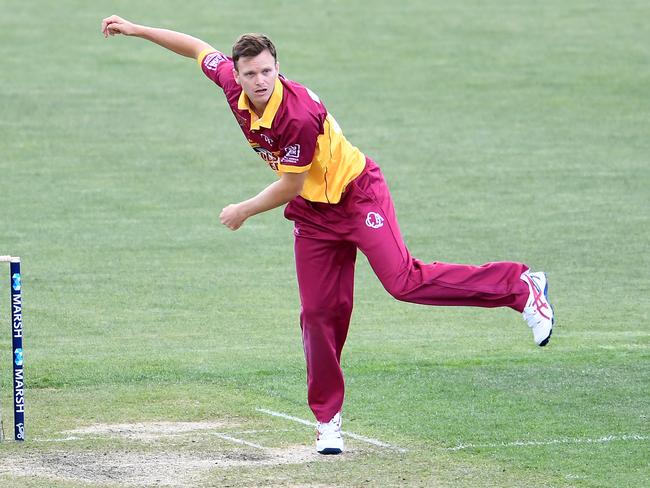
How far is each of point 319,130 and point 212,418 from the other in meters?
2.34

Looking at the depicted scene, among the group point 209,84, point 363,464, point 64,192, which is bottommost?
point 363,464

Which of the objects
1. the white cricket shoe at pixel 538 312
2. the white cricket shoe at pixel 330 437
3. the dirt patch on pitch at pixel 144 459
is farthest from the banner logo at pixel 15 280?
the white cricket shoe at pixel 538 312

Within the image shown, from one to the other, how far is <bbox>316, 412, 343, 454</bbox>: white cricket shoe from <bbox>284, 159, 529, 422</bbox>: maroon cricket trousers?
47 millimetres

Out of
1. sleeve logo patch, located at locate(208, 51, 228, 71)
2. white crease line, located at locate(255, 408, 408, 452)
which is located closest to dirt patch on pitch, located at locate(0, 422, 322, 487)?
white crease line, located at locate(255, 408, 408, 452)

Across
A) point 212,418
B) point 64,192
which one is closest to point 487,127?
point 64,192

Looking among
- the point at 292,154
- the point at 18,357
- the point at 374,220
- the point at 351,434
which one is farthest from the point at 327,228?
the point at 18,357

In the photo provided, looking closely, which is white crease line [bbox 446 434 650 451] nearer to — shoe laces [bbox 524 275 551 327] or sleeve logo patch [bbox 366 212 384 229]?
shoe laces [bbox 524 275 551 327]

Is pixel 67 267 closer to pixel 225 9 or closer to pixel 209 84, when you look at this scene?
pixel 209 84

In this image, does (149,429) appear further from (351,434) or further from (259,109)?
(259,109)

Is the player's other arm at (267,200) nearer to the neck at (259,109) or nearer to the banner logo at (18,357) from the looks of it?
the neck at (259,109)

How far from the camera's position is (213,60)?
835 cm

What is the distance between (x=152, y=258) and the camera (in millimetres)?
15797

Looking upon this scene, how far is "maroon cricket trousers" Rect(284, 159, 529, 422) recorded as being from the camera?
7699mm

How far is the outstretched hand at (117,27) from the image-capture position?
853 cm
